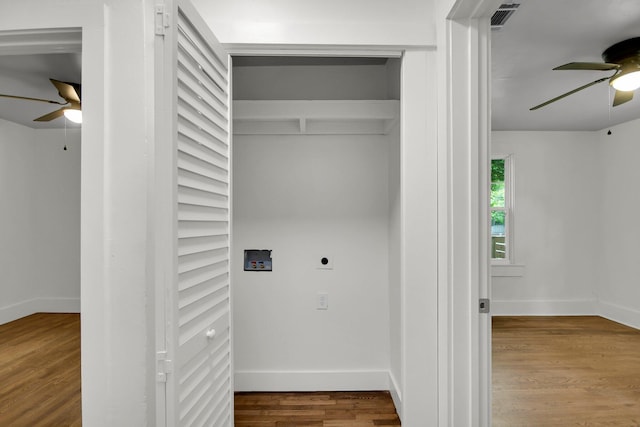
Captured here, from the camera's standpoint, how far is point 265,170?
2531mm

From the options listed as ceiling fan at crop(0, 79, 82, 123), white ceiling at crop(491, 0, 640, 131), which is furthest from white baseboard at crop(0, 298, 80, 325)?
white ceiling at crop(491, 0, 640, 131)

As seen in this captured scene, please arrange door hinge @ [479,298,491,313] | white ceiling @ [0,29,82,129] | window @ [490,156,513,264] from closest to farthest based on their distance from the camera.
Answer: white ceiling @ [0,29,82,129], door hinge @ [479,298,491,313], window @ [490,156,513,264]

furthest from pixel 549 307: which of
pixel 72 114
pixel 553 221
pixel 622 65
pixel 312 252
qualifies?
pixel 72 114

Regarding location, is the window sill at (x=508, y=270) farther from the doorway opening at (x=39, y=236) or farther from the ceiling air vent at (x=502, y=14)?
the doorway opening at (x=39, y=236)

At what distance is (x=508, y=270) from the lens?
15.1 feet

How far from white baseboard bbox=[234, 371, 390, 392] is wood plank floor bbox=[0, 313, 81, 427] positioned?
3.29ft

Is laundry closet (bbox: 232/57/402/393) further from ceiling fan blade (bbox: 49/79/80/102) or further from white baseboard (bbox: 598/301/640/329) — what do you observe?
white baseboard (bbox: 598/301/640/329)

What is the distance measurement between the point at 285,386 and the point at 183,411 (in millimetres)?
1526

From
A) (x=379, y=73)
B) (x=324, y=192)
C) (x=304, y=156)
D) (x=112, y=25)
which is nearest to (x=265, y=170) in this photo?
(x=304, y=156)

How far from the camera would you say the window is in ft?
15.4

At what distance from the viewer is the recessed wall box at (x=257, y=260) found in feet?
8.30

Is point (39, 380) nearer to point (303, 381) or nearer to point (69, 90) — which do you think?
point (303, 381)

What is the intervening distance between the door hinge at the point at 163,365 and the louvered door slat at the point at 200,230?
0.03 meters

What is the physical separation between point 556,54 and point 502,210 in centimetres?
263
